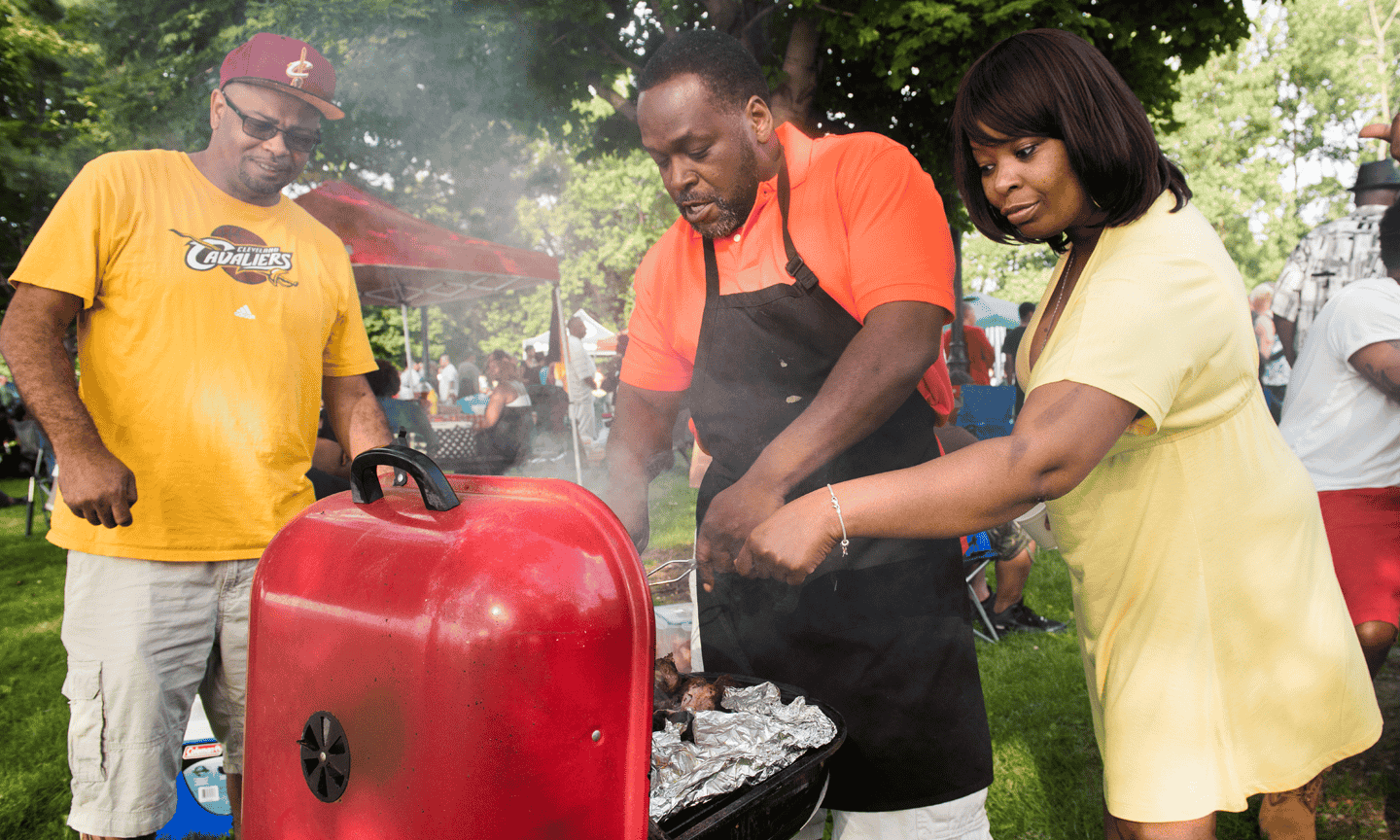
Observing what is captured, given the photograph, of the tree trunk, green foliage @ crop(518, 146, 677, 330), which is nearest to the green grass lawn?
the tree trunk

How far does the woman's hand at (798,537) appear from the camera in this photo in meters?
1.30

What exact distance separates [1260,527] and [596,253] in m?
24.5

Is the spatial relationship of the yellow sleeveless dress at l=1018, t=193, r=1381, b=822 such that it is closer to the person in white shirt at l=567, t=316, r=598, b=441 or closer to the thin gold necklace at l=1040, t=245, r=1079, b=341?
the thin gold necklace at l=1040, t=245, r=1079, b=341

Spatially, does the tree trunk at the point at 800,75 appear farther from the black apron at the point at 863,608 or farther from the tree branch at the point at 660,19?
the black apron at the point at 863,608

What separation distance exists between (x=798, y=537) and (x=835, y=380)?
1.58 feet

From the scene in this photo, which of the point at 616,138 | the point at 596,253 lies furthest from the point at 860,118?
the point at 596,253

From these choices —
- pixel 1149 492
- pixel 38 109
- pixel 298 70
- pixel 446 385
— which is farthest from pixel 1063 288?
pixel 446 385

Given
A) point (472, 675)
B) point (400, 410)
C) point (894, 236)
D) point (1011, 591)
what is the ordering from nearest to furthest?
1. point (472, 675)
2. point (894, 236)
3. point (1011, 591)
4. point (400, 410)

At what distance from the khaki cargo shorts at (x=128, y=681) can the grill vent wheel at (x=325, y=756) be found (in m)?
1.11

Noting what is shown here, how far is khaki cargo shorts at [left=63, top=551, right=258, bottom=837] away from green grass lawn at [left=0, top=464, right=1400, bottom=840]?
4.38 ft

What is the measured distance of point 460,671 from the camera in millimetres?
993

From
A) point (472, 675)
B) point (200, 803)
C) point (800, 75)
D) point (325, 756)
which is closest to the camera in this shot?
point (472, 675)

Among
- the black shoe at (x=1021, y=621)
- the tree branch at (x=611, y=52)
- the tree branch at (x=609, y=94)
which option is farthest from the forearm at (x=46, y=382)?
the tree branch at (x=609, y=94)

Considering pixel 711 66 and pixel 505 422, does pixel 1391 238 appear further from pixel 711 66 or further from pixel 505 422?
pixel 505 422
